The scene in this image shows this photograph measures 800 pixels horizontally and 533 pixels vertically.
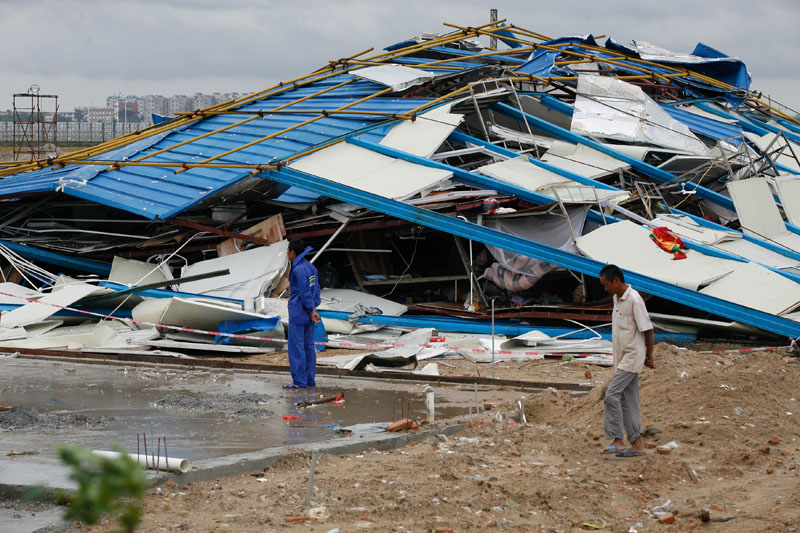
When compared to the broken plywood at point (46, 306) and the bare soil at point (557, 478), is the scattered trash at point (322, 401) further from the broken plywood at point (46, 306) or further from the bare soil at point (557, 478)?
the broken plywood at point (46, 306)

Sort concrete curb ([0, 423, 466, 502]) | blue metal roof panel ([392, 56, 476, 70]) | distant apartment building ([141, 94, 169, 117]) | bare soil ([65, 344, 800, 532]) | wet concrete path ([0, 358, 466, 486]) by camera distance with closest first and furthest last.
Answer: bare soil ([65, 344, 800, 532])
concrete curb ([0, 423, 466, 502])
wet concrete path ([0, 358, 466, 486])
blue metal roof panel ([392, 56, 476, 70])
distant apartment building ([141, 94, 169, 117])

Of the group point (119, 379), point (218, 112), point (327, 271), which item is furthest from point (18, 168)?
point (119, 379)

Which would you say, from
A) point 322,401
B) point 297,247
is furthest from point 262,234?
point 322,401

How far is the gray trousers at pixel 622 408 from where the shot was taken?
706 centimetres

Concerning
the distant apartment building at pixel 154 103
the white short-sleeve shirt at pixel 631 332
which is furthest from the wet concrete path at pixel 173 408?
the distant apartment building at pixel 154 103

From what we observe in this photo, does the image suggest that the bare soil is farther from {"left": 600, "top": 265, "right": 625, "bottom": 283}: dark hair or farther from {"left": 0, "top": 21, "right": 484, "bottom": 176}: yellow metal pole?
{"left": 0, "top": 21, "right": 484, "bottom": 176}: yellow metal pole

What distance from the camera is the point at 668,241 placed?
44.4 feet

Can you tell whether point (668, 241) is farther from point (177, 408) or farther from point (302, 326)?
point (177, 408)

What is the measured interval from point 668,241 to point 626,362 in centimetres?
693

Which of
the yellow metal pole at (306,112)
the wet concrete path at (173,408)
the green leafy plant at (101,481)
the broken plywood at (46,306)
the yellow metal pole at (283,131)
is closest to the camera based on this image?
the green leafy plant at (101,481)

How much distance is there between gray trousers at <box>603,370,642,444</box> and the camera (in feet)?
23.2

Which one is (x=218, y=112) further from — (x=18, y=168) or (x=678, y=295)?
(x=678, y=295)

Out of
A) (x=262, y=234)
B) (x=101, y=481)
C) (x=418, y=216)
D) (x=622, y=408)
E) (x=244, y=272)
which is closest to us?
(x=101, y=481)

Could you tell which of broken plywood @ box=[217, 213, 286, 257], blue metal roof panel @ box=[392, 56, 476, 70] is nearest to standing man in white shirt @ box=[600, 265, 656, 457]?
broken plywood @ box=[217, 213, 286, 257]
